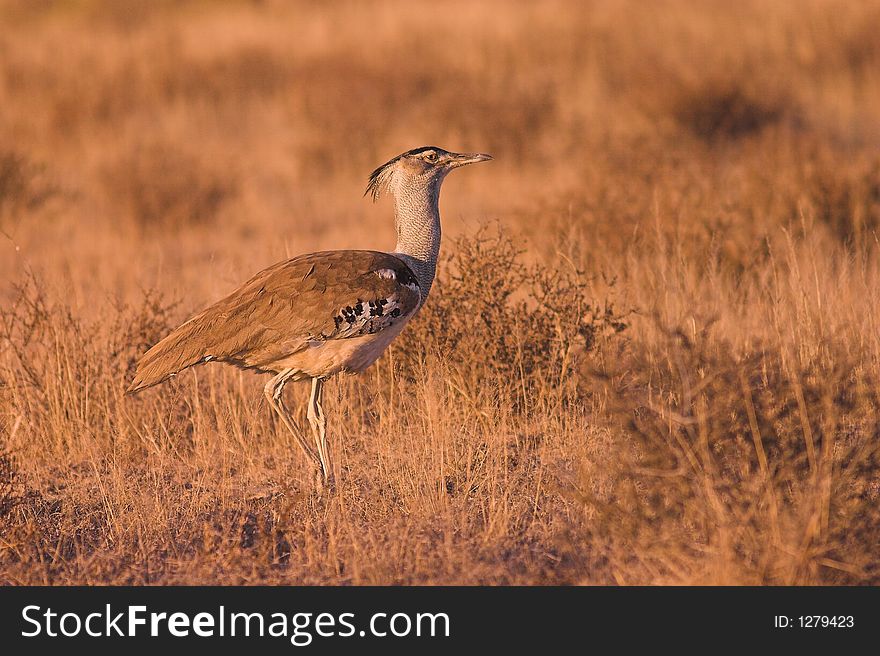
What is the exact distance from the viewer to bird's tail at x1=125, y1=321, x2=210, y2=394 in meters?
4.02

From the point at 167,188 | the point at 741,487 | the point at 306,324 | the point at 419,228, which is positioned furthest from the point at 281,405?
the point at 167,188

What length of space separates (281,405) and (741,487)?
1906mm

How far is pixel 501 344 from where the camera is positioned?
4.96m

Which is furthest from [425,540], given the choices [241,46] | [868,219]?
[241,46]

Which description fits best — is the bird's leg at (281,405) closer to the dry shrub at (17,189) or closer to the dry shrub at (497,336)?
the dry shrub at (497,336)

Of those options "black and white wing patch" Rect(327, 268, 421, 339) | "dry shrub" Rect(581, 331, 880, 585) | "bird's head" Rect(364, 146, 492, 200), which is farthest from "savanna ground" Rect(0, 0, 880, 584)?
"black and white wing patch" Rect(327, 268, 421, 339)

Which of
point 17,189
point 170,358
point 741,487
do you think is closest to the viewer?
point 741,487

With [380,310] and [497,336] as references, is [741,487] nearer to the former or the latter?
[380,310]

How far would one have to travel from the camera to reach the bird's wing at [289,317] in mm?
4055

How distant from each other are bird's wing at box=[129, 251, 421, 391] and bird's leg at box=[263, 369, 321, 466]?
14 centimetres

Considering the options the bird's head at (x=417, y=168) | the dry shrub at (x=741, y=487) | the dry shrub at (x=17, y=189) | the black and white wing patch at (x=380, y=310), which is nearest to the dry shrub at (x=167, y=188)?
the dry shrub at (x=17, y=189)

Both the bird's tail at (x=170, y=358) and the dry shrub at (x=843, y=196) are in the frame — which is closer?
the bird's tail at (x=170, y=358)

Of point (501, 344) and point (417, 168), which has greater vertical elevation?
point (417, 168)

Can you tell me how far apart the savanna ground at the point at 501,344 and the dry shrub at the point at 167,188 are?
0.09 feet
